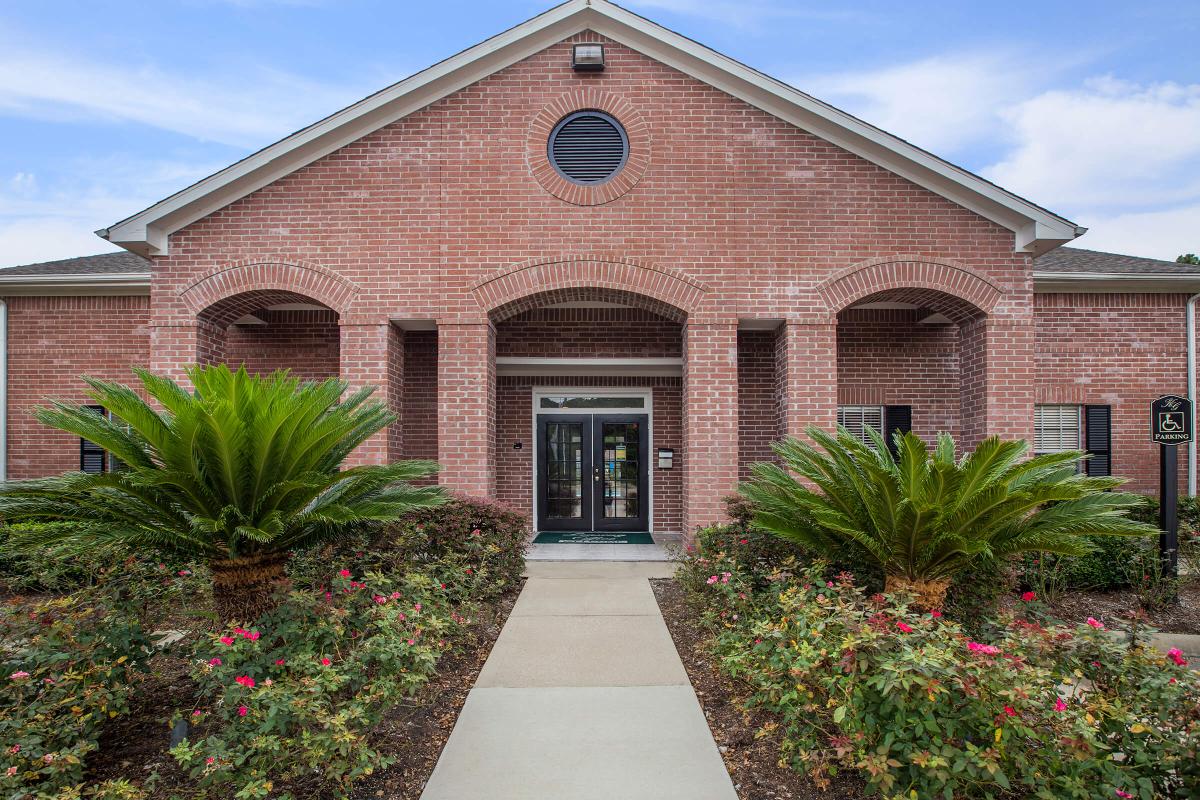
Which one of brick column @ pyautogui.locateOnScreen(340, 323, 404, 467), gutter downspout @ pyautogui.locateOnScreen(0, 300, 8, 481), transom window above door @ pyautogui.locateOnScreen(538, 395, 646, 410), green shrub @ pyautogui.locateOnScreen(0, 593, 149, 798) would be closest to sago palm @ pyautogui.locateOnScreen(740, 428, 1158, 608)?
green shrub @ pyautogui.locateOnScreen(0, 593, 149, 798)

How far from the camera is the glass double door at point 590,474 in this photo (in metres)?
12.1

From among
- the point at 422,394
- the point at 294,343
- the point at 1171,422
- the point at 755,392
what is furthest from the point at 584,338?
the point at 1171,422

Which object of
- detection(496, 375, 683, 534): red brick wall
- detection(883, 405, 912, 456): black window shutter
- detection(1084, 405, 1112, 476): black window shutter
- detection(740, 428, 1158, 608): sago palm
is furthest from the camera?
detection(496, 375, 683, 534): red brick wall

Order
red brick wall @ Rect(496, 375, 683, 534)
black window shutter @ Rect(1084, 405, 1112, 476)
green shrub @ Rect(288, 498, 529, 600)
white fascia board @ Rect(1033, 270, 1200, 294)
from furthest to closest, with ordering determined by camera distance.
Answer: red brick wall @ Rect(496, 375, 683, 534) → black window shutter @ Rect(1084, 405, 1112, 476) → white fascia board @ Rect(1033, 270, 1200, 294) → green shrub @ Rect(288, 498, 529, 600)

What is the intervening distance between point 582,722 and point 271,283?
7.44m

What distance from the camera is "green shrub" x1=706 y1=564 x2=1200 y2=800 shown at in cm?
286

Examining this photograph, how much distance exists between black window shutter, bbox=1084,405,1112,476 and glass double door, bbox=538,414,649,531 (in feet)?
24.5

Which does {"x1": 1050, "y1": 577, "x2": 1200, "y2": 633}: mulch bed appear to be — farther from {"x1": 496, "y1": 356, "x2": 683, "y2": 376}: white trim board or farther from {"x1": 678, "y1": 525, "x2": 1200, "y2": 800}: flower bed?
{"x1": 496, "y1": 356, "x2": 683, "y2": 376}: white trim board

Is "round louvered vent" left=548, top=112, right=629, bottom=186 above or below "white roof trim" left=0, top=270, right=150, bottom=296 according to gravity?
above

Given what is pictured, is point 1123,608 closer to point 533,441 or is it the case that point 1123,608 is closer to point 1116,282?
point 1116,282

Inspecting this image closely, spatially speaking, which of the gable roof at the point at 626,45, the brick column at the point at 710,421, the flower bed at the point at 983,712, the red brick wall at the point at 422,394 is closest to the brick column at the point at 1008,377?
the gable roof at the point at 626,45

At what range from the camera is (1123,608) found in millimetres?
7004

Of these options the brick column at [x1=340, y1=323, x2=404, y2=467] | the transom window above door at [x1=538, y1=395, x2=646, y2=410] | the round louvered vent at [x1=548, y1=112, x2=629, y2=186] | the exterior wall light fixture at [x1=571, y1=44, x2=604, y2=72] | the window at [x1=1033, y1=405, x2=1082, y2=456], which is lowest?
the window at [x1=1033, y1=405, x2=1082, y2=456]

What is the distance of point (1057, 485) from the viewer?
4.86 metres
